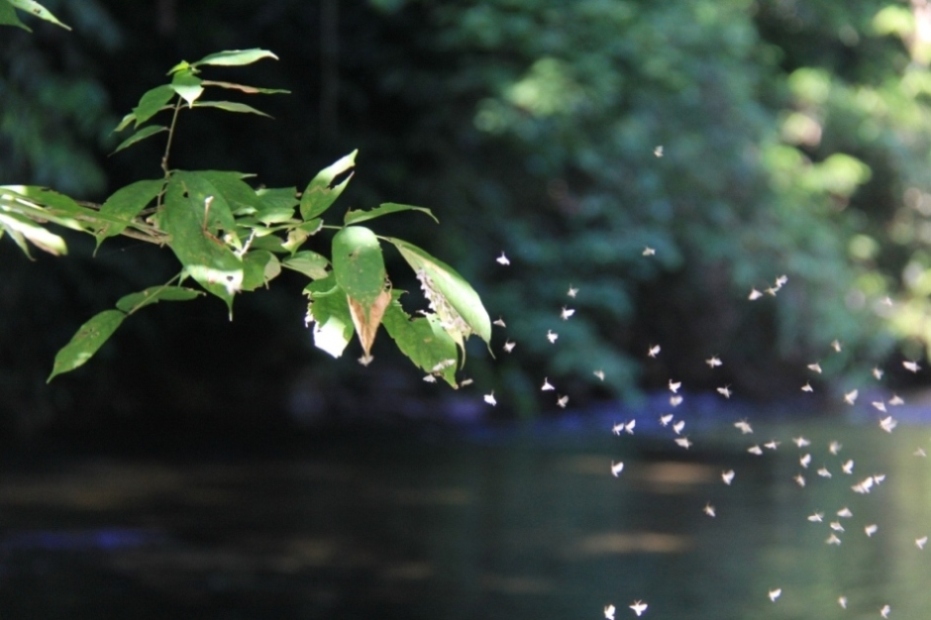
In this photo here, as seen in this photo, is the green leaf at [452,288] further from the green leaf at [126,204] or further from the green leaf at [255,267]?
the green leaf at [126,204]

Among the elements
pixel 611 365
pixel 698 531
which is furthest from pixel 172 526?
pixel 611 365

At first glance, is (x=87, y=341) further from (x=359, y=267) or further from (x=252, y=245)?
(x=359, y=267)

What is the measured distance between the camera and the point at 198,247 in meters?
1.59

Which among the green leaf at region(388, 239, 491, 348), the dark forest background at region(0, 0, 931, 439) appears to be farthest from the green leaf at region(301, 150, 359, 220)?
the dark forest background at region(0, 0, 931, 439)

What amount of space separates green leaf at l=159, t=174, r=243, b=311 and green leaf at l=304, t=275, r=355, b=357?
10 cm

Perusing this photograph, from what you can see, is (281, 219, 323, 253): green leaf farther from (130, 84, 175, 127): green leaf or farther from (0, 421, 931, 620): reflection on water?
(0, 421, 931, 620): reflection on water

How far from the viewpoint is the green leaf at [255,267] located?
5.57 ft

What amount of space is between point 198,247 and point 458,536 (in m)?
6.99

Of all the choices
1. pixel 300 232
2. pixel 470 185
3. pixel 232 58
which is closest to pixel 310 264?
pixel 300 232

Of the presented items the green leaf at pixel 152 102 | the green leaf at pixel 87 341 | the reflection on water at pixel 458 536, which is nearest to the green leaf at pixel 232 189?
the green leaf at pixel 152 102

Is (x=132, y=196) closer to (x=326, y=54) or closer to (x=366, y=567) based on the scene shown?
(x=366, y=567)

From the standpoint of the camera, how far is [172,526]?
8602 mm

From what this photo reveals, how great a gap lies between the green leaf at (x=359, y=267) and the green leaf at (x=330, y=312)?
8cm

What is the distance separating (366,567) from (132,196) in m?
6.00
